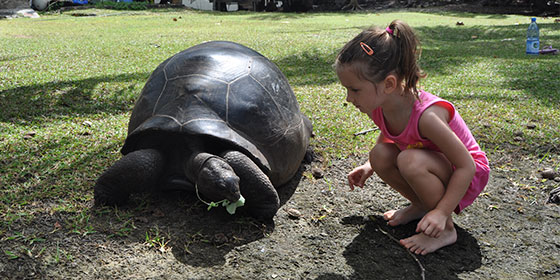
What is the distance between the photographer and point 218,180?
219 cm

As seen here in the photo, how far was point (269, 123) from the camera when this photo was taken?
2617mm

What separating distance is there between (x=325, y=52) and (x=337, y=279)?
5.45m

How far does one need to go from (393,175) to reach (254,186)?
0.67 m

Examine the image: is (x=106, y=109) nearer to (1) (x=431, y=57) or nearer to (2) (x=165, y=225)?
(2) (x=165, y=225)

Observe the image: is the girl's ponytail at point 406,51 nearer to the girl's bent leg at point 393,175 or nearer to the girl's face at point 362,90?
the girl's face at point 362,90

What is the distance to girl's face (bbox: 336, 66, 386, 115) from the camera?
2.06 m

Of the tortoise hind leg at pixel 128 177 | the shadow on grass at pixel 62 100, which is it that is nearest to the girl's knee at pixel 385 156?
the tortoise hind leg at pixel 128 177

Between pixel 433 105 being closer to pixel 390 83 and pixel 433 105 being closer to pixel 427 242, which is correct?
pixel 390 83

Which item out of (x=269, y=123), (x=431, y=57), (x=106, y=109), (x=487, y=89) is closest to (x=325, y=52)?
(x=431, y=57)

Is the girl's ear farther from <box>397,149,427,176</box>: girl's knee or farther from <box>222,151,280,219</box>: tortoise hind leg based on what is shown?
<box>222,151,280,219</box>: tortoise hind leg

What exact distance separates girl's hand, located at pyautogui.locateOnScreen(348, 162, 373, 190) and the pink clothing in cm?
24

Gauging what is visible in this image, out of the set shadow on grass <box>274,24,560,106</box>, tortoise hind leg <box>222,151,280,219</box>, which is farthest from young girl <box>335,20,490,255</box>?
shadow on grass <box>274,24,560,106</box>

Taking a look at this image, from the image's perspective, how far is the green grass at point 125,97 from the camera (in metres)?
2.90

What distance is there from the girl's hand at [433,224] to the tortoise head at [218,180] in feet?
2.70
